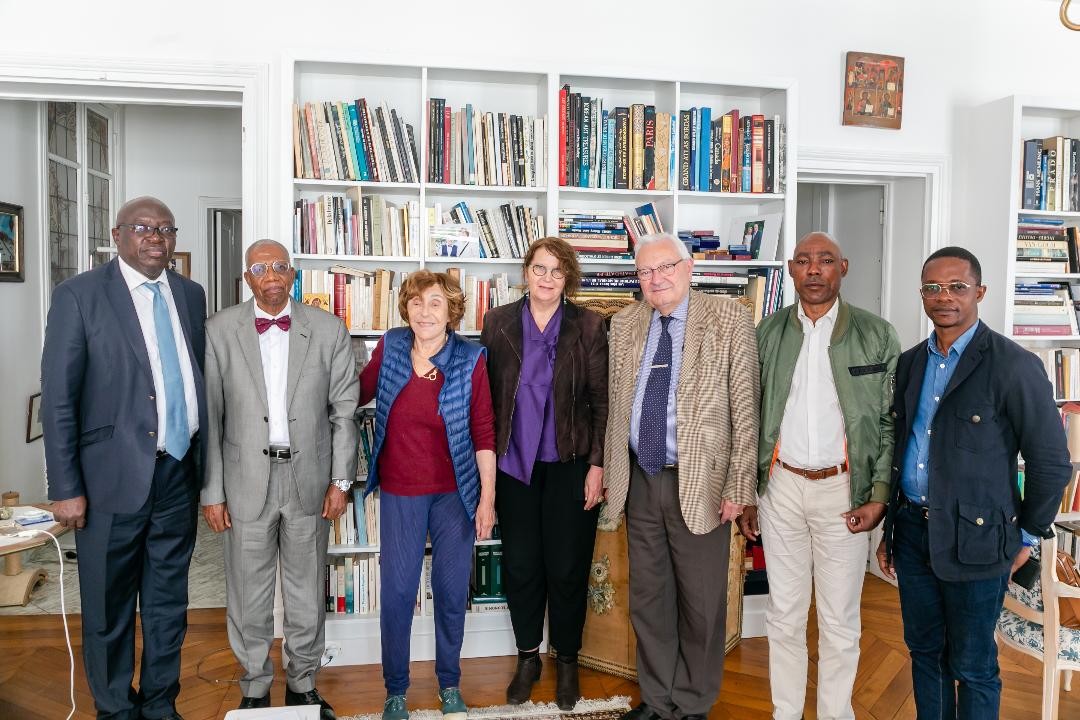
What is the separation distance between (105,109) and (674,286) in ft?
17.8

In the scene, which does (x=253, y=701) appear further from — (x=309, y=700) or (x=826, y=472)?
(x=826, y=472)

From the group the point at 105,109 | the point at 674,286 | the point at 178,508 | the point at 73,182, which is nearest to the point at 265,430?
the point at 178,508

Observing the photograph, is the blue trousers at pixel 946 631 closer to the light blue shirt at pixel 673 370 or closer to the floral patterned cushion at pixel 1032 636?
the floral patterned cushion at pixel 1032 636

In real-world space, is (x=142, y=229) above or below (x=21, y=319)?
above

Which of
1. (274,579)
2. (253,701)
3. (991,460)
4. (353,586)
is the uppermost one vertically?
(991,460)

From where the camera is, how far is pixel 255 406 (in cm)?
256

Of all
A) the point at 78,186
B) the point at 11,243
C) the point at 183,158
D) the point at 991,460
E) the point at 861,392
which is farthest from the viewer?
the point at 183,158

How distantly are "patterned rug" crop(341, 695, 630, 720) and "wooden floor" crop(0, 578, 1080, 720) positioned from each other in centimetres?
7

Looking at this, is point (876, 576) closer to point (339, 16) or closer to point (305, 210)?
point (305, 210)

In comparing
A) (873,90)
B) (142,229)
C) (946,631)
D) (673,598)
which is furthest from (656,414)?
(873,90)

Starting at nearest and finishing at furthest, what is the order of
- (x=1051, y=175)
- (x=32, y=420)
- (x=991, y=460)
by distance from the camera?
1. (x=991, y=460)
2. (x=1051, y=175)
3. (x=32, y=420)

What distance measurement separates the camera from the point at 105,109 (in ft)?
19.8

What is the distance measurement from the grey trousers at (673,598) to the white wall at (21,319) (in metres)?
4.00

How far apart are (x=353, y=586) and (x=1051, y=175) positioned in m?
3.87
